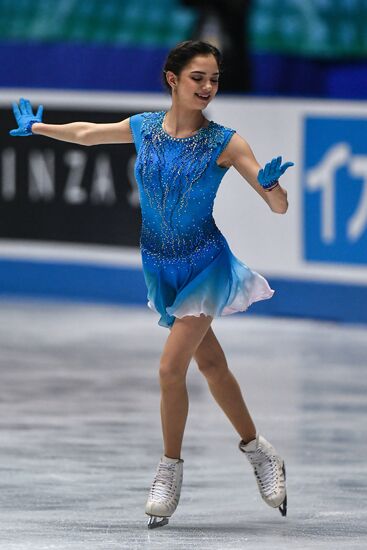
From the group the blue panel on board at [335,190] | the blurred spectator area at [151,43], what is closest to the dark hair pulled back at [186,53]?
the blue panel on board at [335,190]

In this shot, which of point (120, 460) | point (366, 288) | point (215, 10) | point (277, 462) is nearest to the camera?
point (277, 462)

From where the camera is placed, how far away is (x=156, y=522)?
5164 millimetres

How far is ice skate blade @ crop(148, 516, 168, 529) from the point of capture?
5156 mm

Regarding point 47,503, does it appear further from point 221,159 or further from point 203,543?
point 221,159

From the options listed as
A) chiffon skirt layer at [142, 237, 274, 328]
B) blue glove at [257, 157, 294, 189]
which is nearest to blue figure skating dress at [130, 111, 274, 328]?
chiffon skirt layer at [142, 237, 274, 328]

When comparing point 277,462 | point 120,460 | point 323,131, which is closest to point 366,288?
→ point 323,131

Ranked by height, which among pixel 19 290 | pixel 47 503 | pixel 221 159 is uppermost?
pixel 221 159

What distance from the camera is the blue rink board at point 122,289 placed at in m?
10.0

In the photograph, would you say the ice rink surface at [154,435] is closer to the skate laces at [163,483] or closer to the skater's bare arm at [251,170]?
the skate laces at [163,483]

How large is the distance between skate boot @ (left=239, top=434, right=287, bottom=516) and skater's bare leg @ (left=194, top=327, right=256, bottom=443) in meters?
0.08

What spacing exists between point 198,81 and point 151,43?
24.1 ft

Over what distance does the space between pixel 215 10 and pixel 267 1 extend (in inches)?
82.8

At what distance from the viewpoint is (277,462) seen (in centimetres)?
543

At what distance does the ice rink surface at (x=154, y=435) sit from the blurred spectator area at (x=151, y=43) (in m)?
1.82
